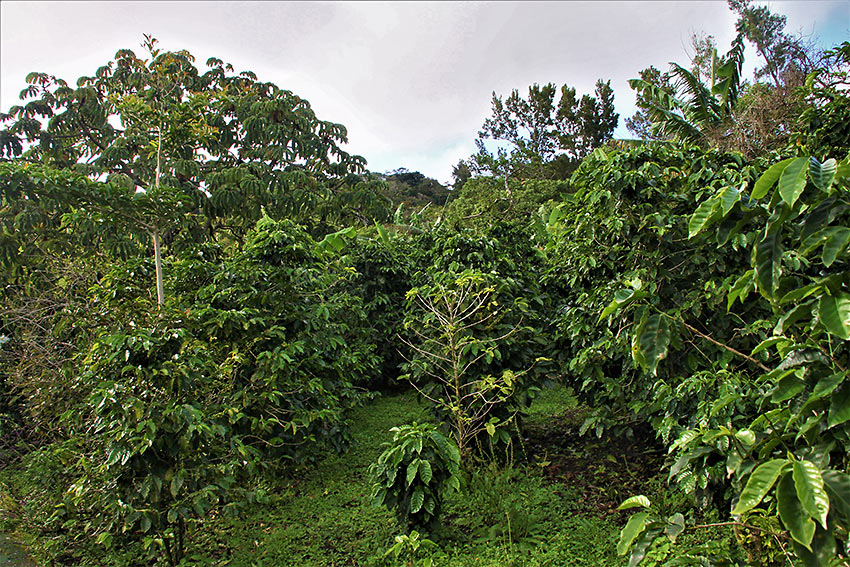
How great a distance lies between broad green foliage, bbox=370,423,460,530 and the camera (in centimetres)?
279

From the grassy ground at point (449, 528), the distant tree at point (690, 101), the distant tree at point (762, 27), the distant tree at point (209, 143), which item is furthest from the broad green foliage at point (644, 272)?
the distant tree at point (762, 27)

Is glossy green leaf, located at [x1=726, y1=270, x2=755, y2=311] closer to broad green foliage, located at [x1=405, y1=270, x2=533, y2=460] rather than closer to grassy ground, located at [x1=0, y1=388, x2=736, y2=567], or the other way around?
grassy ground, located at [x1=0, y1=388, x2=736, y2=567]

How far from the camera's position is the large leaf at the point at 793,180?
121 cm

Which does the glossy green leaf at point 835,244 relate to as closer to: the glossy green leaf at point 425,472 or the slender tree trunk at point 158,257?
the glossy green leaf at point 425,472

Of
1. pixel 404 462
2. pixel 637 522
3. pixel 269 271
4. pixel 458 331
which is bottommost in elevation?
pixel 404 462

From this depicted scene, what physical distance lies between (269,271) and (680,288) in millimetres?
3135

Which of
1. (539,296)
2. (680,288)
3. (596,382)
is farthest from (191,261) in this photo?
(680,288)

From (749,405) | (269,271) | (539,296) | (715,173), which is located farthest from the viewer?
(539,296)

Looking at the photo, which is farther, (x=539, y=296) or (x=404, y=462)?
(x=539, y=296)

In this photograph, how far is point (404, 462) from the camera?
2.87m

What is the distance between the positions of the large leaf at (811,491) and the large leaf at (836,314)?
0.34 meters

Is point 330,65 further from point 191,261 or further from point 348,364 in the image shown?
point 348,364

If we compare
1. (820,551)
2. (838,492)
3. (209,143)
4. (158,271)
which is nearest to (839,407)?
(838,492)

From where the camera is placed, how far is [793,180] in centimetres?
125
